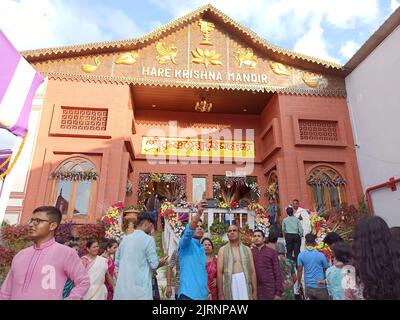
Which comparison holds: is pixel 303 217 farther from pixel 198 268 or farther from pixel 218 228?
pixel 198 268

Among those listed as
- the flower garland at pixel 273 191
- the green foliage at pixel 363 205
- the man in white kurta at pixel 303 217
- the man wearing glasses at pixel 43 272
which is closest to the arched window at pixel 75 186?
the man in white kurta at pixel 303 217

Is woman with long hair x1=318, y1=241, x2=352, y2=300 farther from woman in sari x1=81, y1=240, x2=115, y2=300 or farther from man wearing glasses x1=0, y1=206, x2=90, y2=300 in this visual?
woman in sari x1=81, y1=240, x2=115, y2=300

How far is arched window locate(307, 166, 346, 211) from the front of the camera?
36.2ft

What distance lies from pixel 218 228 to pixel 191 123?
→ 238 inches

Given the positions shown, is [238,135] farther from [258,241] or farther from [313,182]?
[258,241]

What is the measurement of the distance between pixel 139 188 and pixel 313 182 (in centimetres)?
744

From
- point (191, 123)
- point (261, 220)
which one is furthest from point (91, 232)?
point (191, 123)

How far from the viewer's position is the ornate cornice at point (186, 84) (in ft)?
38.1

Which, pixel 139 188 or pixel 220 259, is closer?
pixel 220 259

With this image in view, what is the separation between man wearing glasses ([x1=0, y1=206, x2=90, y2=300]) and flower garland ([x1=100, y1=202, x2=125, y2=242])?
6.60 meters

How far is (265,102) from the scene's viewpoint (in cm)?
1347

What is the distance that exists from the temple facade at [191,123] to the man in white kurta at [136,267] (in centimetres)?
727

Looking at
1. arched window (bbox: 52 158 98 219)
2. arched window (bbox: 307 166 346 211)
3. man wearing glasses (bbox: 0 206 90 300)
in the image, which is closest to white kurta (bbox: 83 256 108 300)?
man wearing glasses (bbox: 0 206 90 300)
